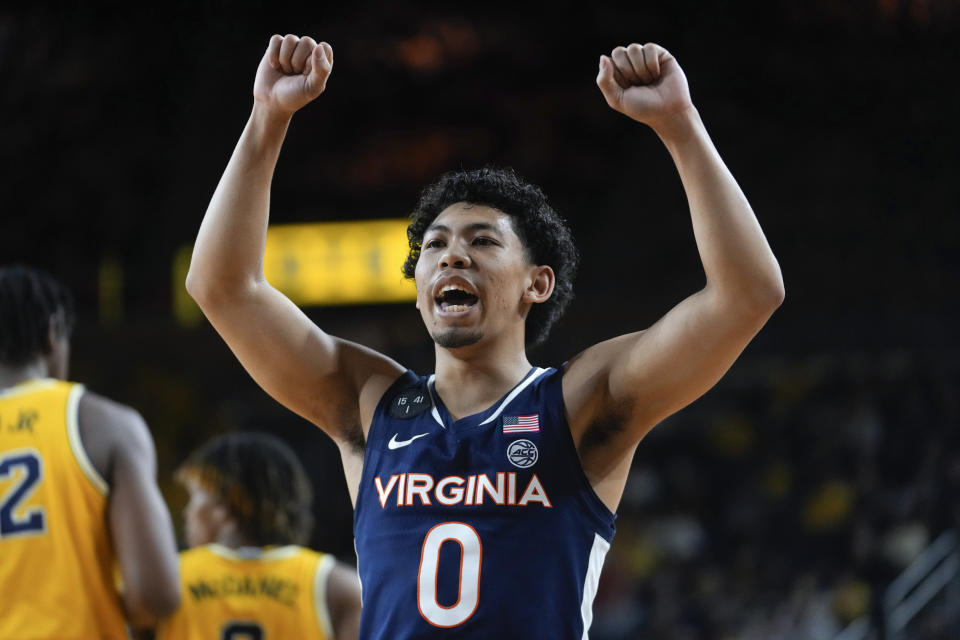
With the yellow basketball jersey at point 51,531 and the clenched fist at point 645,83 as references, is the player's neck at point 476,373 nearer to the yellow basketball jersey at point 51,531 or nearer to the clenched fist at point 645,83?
the clenched fist at point 645,83

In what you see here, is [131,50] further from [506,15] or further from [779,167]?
[779,167]

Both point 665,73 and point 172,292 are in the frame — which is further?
point 172,292

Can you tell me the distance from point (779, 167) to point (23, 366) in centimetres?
1094

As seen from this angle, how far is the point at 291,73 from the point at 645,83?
0.88 metres

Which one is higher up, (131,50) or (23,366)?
Result: (131,50)

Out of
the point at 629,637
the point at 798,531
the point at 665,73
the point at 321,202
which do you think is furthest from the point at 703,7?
the point at 665,73

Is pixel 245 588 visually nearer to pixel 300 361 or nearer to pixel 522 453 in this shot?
pixel 300 361

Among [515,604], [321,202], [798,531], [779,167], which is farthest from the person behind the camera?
[321,202]

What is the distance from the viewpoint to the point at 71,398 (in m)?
3.17

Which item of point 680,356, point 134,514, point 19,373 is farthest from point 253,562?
point 680,356

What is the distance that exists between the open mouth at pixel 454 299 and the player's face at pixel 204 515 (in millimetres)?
1425

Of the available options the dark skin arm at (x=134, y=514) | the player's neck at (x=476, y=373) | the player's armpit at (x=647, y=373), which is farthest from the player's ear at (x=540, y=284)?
the dark skin arm at (x=134, y=514)

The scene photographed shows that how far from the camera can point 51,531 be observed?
3064mm

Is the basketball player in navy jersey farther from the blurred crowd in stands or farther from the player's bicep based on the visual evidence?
the blurred crowd in stands
